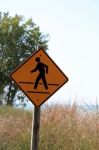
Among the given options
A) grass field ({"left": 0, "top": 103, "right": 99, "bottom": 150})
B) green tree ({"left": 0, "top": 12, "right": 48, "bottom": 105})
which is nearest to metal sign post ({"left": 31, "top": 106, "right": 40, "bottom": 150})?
grass field ({"left": 0, "top": 103, "right": 99, "bottom": 150})

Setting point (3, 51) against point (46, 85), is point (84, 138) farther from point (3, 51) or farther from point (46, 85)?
point (3, 51)

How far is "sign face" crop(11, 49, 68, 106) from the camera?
9750 millimetres

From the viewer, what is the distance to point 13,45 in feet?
163

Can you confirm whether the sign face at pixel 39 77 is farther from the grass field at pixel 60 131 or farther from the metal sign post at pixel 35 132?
the grass field at pixel 60 131

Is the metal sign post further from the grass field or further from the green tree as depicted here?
the green tree

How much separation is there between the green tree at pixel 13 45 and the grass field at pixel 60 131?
109ft

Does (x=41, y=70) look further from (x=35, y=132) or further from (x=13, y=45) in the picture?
(x=13, y=45)

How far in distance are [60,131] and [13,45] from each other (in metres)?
36.7

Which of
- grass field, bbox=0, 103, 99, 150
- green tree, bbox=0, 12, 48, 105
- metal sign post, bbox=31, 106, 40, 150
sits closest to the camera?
metal sign post, bbox=31, 106, 40, 150

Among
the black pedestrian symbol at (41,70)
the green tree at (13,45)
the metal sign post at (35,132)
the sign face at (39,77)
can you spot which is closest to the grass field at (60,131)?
the metal sign post at (35,132)

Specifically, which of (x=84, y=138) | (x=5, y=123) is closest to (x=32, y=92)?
(x=84, y=138)

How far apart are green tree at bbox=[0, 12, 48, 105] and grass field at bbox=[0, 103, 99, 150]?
3330 cm

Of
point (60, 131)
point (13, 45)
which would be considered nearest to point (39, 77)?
point (60, 131)

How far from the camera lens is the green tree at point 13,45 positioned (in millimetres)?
48656
